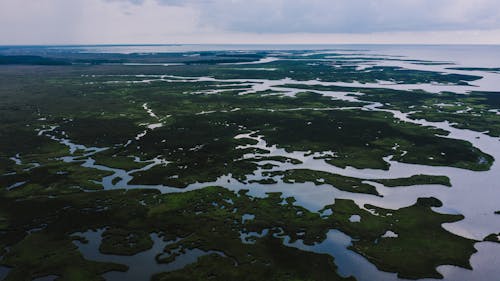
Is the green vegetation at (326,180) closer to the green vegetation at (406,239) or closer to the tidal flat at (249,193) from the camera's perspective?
the tidal flat at (249,193)

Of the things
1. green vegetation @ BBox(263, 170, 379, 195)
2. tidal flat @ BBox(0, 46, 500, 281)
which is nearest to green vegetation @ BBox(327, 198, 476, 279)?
tidal flat @ BBox(0, 46, 500, 281)

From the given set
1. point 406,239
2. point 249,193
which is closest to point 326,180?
point 249,193

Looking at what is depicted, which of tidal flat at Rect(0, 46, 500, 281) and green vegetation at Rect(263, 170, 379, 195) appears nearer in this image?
tidal flat at Rect(0, 46, 500, 281)

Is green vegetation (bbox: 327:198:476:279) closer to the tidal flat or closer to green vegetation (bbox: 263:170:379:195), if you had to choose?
the tidal flat

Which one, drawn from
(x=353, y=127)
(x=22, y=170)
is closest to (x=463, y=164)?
(x=353, y=127)

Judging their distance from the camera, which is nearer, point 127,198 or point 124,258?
point 124,258

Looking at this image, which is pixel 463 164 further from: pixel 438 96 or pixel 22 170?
pixel 438 96

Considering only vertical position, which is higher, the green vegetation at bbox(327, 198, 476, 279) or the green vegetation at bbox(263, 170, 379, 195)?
the green vegetation at bbox(263, 170, 379, 195)

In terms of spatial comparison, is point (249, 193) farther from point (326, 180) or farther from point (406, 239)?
point (406, 239)
